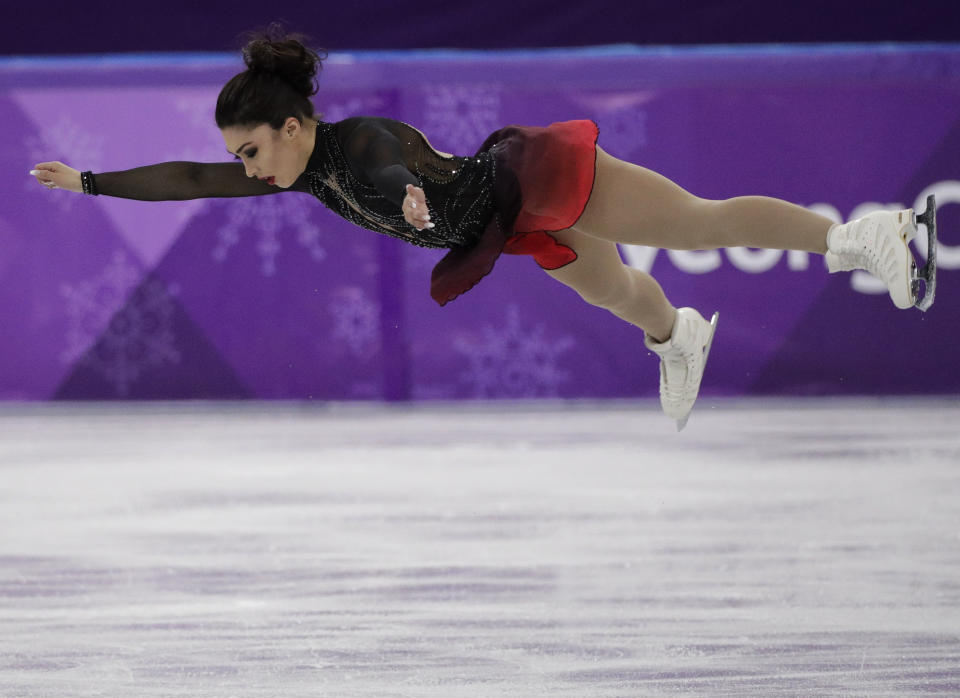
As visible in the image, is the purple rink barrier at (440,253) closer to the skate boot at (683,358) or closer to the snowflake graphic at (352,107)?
the snowflake graphic at (352,107)

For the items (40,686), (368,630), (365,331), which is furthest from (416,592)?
(365,331)

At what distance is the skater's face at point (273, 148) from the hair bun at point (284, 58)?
0.07 metres

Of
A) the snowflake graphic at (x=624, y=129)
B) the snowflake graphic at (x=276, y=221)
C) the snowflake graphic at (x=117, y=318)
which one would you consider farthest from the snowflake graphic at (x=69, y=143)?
the snowflake graphic at (x=624, y=129)

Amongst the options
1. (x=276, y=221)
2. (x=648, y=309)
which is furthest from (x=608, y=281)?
(x=276, y=221)

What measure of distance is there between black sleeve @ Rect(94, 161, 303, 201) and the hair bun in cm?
19

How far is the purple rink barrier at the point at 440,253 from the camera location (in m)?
4.99

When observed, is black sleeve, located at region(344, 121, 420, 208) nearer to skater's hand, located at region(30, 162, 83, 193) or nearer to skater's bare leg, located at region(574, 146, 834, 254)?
skater's bare leg, located at region(574, 146, 834, 254)

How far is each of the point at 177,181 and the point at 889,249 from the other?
121 centimetres

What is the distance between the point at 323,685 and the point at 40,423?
3.27m

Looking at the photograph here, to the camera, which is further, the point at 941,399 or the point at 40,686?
the point at 941,399

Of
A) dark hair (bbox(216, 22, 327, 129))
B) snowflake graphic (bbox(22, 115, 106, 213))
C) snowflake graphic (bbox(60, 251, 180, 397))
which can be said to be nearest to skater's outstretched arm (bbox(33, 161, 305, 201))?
dark hair (bbox(216, 22, 327, 129))

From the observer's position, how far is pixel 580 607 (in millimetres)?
2211

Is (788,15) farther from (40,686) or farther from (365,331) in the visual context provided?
(40,686)

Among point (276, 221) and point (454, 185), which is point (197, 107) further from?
point (454, 185)
